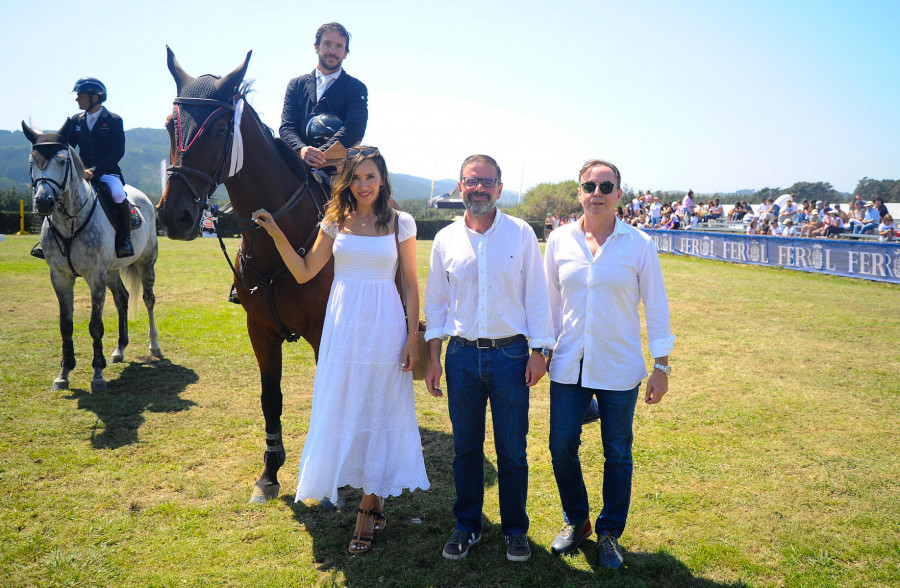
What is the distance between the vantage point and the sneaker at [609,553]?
3.37 meters

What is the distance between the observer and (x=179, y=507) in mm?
4086

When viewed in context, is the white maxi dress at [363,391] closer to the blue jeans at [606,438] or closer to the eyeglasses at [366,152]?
the eyeglasses at [366,152]

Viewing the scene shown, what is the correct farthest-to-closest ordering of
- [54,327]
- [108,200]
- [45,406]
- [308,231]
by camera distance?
[54,327], [108,200], [45,406], [308,231]

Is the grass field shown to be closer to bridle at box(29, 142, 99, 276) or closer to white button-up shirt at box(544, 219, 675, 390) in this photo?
white button-up shirt at box(544, 219, 675, 390)

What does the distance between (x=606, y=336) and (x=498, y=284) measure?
717mm

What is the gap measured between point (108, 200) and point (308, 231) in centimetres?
474

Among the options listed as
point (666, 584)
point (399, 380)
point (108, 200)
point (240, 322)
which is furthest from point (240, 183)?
point (240, 322)

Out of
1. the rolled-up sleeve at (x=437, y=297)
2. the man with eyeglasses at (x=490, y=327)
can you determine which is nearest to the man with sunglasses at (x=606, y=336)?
the man with eyeglasses at (x=490, y=327)

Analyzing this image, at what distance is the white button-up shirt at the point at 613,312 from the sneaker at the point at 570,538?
101cm

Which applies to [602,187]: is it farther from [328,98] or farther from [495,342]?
[328,98]

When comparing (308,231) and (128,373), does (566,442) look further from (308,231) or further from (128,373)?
(128,373)

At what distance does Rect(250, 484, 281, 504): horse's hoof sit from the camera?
418 cm

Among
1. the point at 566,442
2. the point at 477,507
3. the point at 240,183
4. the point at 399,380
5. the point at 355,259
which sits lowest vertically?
the point at 477,507

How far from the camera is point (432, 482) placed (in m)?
4.62
